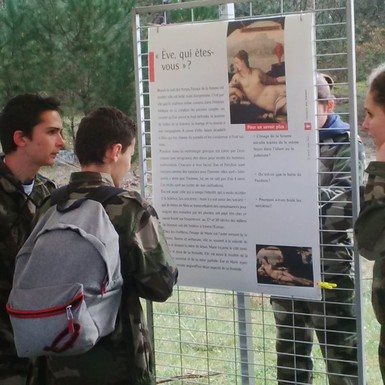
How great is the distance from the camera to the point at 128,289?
199cm

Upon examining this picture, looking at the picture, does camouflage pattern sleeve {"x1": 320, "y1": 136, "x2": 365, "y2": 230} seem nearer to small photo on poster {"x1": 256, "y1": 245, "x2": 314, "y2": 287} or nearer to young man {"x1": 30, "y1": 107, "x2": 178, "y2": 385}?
small photo on poster {"x1": 256, "y1": 245, "x2": 314, "y2": 287}

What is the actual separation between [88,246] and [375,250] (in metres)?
0.77

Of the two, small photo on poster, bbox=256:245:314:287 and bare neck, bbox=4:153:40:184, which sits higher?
bare neck, bbox=4:153:40:184

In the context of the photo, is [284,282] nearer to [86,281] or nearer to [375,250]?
[375,250]

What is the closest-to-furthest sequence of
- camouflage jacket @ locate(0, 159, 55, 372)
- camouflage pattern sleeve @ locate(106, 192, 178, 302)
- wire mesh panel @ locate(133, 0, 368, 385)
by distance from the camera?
camouflage pattern sleeve @ locate(106, 192, 178, 302) < wire mesh panel @ locate(133, 0, 368, 385) < camouflage jacket @ locate(0, 159, 55, 372)

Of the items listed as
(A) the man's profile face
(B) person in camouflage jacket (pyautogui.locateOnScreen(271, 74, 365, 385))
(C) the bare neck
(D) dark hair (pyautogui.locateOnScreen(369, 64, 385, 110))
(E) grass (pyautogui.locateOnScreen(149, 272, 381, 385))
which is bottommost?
(E) grass (pyautogui.locateOnScreen(149, 272, 381, 385))

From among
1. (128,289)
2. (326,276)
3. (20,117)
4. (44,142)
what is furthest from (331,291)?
(20,117)

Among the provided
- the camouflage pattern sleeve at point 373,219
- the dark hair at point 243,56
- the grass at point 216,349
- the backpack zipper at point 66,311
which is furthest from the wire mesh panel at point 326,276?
the backpack zipper at point 66,311

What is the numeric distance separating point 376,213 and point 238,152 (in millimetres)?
560

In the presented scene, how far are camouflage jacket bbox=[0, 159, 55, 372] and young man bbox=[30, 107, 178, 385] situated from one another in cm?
36

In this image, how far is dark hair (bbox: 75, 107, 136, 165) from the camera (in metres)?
1.96

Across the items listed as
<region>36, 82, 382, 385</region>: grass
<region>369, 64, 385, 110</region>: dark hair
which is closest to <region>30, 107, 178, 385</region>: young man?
<region>369, 64, 385, 110</region>: dark hair

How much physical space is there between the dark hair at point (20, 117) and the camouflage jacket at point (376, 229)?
1.16 m

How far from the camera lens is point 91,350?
76.9 inches
